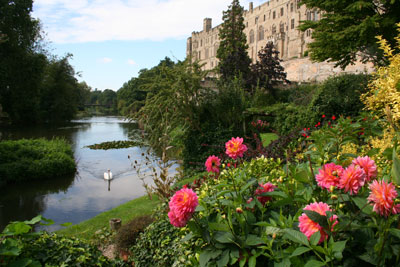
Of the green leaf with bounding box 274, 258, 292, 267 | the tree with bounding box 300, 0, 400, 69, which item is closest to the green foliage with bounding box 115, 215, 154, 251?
the green leaf with bounding box 274, 258, 292, 267

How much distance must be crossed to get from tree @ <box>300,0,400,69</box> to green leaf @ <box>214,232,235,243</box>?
1174cm

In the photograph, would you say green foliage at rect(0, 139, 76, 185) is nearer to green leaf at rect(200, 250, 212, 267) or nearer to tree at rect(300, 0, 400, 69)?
green leaf at rect(200, 250, 212, 267)

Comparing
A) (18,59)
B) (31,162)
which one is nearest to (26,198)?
Answer: (31,162)

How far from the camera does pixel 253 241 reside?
1.45 meters

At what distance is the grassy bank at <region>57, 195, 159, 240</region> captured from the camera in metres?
5.71

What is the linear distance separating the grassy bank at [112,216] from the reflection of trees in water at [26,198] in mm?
2221

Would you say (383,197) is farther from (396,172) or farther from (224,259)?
(224,259)

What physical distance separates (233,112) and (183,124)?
1446mm

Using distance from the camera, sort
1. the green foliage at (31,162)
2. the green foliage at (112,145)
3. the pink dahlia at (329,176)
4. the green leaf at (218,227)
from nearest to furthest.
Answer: the pink dahlia at (329,176), the green leaf at (218,227), the green foliage at (31,162), the green foliage at (112,145)

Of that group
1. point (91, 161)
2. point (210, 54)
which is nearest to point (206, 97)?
point (91, 161)

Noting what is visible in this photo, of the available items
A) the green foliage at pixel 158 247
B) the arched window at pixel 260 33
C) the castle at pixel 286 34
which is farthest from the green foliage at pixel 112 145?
the arched window at pixel 260 33

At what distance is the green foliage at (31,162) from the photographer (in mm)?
11016

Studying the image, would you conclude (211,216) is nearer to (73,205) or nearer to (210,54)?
(73,205)

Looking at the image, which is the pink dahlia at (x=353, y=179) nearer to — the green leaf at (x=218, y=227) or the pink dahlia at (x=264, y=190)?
the pink dahlia at (x=264, y=190)
